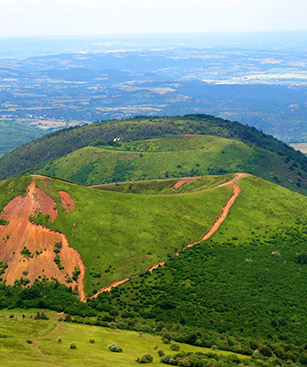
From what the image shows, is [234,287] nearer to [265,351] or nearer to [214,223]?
[265,351]

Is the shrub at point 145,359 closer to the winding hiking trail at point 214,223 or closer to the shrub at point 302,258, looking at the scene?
the winding hiking trail at point 214,223

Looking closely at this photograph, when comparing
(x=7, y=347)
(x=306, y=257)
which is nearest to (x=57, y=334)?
(x=7, y=347)

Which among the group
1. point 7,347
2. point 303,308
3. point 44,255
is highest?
point 7,347

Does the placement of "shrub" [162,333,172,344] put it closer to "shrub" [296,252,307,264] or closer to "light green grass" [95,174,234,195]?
"shrub" [296,252,307,264]

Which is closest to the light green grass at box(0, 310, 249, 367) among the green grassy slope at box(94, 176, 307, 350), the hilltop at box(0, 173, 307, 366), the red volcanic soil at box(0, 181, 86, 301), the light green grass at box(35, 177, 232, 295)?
the hilltop at box(0, 173, 307, 366)

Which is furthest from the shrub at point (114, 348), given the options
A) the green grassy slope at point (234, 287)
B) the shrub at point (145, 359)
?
the green grassy slope at point (234, 287)

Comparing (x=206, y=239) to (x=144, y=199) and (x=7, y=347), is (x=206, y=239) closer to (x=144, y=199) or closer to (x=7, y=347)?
(x=144, y=199)

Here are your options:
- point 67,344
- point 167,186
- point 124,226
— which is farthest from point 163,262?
point 167,186
